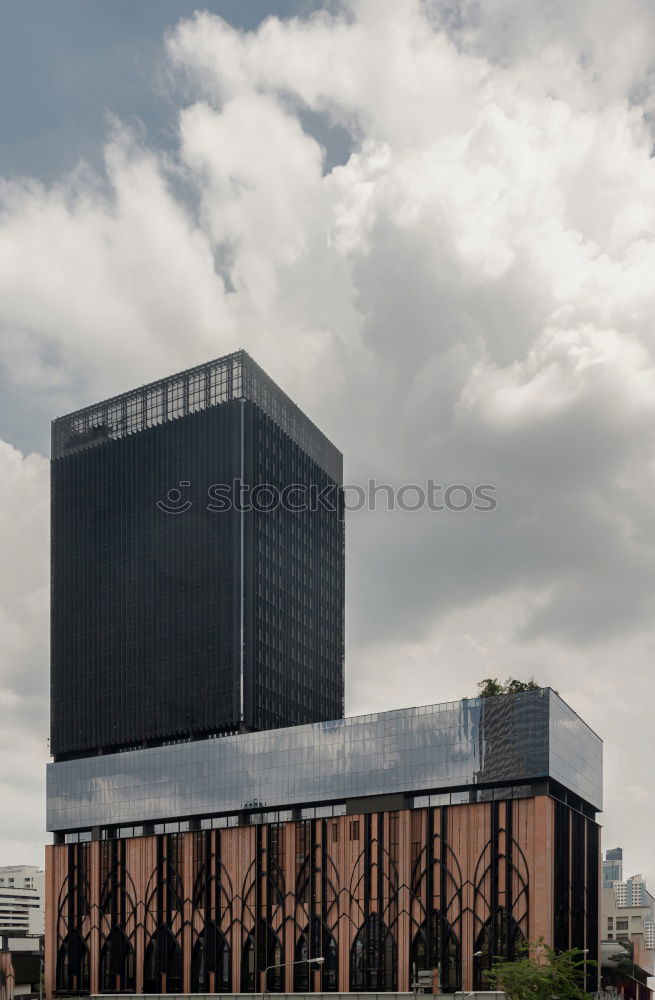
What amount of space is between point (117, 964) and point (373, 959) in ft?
146

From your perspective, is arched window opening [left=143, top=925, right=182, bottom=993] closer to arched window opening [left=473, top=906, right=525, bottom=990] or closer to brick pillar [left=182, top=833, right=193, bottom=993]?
brick pillar [left=182, top=833, right=193, bottom=993]

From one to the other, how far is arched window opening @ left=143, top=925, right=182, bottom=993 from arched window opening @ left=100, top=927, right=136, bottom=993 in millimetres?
2970

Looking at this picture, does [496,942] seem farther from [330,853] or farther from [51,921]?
[51,921]

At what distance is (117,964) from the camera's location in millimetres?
164875

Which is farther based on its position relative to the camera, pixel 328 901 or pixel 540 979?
pixel 328 901

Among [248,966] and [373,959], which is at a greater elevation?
[373,959]

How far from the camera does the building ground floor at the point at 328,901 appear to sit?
451 feet

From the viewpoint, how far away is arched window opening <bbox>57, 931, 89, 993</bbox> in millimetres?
167750

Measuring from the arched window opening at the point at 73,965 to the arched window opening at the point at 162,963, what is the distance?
1246 centimetres

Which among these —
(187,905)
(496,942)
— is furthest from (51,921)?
(496,942)

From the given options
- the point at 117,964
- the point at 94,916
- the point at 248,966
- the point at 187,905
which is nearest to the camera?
the point at 248,966

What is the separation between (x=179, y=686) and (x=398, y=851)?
2521 inches

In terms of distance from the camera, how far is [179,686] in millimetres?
197625

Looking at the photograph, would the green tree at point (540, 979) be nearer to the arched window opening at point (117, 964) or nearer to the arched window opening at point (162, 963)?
the arched window opening at point (162, 963)
